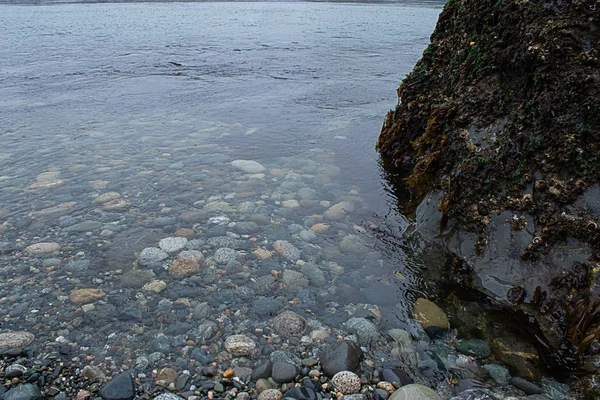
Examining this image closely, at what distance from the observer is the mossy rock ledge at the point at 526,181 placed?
9.57ft

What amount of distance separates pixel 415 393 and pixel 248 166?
12.8 feet

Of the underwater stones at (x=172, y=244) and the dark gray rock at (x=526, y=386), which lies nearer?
the dark gray rock at (x=526, y=386)

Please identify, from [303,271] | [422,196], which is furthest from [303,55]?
[303,271]

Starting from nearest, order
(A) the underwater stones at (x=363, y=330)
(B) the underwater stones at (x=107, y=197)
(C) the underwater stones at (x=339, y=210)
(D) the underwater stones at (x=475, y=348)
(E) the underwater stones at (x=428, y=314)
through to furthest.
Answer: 1. (D) the underwater stones at (x=475, y=348)
2. (A) the underwater stones at (x=363, y=330)
3. (E) the underwater stones at (x=428, y=314)
4. (C) the underwater stones at (x=339, y=210)
5. (B) the underwater stones at (x=107, y=197)

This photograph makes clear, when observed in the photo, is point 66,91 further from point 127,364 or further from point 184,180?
point 127,364

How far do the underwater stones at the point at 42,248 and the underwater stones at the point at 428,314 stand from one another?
3.33 meters

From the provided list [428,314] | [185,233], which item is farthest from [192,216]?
[428,314]

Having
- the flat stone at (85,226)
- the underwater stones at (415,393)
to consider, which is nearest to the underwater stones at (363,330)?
the underwater stones at (415,393)

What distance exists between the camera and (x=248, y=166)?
18.9 feet

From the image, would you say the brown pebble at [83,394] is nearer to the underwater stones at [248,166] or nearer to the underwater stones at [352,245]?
the underwater stones at [352,245]

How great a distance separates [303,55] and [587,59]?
36.3 ft

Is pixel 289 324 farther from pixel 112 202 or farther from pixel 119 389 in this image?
pixel 112 202

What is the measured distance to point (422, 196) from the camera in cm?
446

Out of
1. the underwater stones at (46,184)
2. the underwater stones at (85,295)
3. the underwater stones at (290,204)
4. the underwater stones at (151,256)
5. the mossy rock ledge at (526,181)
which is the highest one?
the mossy rock ledge at (526,181)
